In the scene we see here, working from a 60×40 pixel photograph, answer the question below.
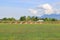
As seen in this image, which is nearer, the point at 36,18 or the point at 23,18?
the point at 23,18

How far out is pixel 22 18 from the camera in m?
124

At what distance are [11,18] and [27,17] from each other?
12.0m

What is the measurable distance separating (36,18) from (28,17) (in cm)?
569

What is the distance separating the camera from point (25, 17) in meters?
128

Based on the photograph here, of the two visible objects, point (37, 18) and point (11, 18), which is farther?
point (37, 18)

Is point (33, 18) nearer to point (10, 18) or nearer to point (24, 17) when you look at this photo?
point (24, 17)

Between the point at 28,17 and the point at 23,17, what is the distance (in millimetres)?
6575

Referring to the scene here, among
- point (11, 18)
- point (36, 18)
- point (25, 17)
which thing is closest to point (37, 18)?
point (36, 18)

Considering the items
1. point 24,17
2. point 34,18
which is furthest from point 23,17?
point 34,18

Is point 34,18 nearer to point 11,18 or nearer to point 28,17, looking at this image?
point 28,17

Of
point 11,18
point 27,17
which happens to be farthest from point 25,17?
point 11,18

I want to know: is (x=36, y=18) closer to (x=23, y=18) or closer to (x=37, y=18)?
(x=37, y=18)

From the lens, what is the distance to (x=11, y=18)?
122000 millimetres

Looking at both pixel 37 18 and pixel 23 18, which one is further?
pixel 37 18
